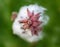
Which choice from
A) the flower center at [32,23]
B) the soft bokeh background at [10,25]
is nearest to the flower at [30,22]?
the flower center at [32,23]

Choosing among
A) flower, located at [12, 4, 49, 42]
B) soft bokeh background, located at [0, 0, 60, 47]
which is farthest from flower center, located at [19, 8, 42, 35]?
soft bokeh background, located at [0, 0, 60, 47]

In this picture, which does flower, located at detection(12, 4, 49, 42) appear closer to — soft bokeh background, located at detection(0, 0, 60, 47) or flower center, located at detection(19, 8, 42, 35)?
flower center, located at detection(19, 8, 42, 35)

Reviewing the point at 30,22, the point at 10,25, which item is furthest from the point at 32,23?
the point at 10,25

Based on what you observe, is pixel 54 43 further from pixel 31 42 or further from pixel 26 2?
pixel 26 2

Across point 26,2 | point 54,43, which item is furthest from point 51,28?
point 26,2

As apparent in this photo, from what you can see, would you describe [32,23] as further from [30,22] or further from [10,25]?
[10,25]
